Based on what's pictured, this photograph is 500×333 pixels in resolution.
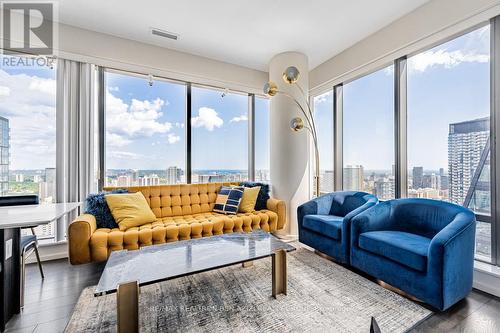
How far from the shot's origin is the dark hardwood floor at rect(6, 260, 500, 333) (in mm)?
1552

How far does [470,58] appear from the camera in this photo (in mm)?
2285

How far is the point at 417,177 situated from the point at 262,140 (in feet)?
8.20

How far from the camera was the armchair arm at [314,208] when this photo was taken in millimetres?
2986

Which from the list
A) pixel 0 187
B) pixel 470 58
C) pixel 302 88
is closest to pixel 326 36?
pixel 302 88

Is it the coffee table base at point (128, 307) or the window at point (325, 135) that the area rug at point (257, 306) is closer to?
the coffee table base at point (128, 307)

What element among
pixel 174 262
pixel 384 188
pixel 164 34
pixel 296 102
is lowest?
pixel 174 262

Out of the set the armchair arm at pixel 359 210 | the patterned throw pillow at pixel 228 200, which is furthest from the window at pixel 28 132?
the armchair arm at pixel 359 210

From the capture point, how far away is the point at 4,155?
103 inches

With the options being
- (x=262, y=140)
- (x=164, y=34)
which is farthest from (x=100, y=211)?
(x=262, y=140)

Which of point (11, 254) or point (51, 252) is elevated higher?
point (11, 254)

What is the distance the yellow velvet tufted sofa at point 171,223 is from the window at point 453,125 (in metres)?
1.86

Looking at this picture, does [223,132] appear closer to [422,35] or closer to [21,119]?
[21,119]

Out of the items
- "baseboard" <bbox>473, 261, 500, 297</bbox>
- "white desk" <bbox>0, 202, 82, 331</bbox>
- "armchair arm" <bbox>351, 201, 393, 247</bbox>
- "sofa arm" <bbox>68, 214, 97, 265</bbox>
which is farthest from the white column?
"white desk" <bbox>0, 202, 82, 331</bbox>

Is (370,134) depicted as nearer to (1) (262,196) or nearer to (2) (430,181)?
(2) (430,181)
